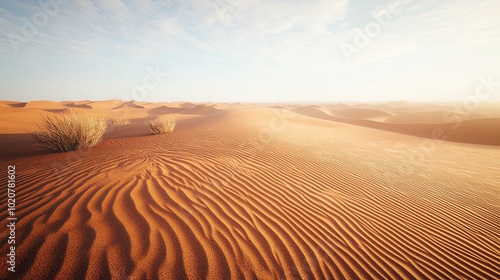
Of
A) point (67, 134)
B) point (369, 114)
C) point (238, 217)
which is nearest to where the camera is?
point (238, 217)

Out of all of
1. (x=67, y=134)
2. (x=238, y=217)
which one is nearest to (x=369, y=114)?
(x=238, y=217)

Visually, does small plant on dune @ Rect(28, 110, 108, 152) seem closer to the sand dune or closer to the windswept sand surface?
the windswept sand surface

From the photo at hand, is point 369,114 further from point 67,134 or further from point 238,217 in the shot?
point 67,134

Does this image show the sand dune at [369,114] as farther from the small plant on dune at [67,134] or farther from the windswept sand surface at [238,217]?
the small plant on dune at [67,134]

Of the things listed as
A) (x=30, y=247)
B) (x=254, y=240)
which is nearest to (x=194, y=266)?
(x=254, y=240)

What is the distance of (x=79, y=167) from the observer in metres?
3.88

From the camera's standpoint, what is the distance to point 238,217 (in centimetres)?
280

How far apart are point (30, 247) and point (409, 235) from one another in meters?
4.98

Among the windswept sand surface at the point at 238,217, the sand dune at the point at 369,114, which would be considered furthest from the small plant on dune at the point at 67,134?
the sand dune at the point at 369,114

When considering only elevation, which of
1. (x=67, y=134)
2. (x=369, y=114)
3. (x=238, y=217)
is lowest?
(x=369, y=114)

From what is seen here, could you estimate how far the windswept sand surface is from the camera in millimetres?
1947

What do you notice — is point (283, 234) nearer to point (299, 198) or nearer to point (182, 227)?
point (299, 198)

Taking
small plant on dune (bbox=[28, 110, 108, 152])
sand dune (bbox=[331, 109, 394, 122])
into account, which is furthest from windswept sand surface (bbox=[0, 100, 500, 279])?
sand dune (bbox=[331, 109, 394, 122])

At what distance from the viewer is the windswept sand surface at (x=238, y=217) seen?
1.95 meters
